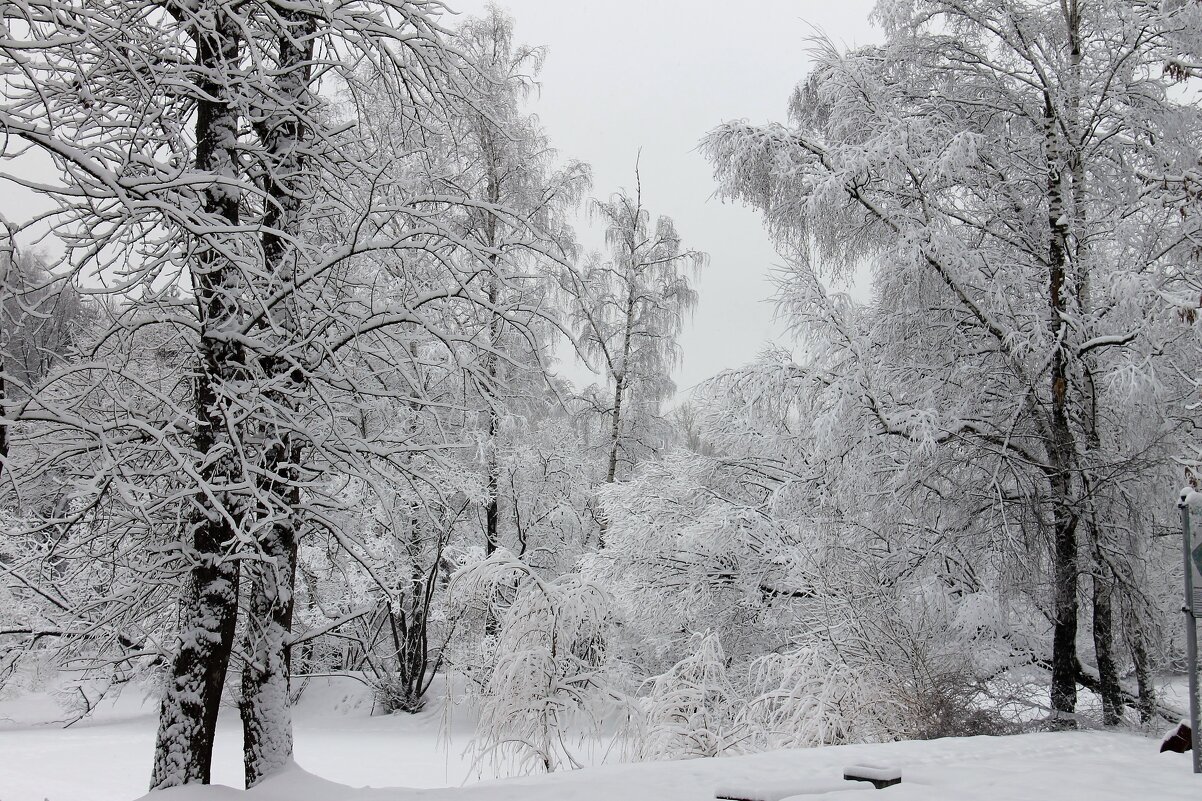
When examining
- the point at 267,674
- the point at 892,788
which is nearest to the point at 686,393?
the point at 267,674

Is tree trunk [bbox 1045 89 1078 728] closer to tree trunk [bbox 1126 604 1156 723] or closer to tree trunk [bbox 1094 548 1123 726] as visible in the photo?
tree trunk [bbox 1094 548 1123 726]

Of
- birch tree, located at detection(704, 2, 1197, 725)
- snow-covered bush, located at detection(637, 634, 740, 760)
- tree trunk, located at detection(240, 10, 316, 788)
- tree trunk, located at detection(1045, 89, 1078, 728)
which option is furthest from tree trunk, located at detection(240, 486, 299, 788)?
tree trunk, located at detection(1045, 89, 1078, 728)

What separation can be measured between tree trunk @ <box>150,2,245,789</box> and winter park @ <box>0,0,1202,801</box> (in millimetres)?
25

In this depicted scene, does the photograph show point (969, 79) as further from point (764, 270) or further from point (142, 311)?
point (142, 311)

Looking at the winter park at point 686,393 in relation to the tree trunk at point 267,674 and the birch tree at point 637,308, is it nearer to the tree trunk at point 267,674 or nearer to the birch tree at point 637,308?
the tree trunk at point 267,674

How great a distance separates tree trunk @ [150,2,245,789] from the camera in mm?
4582

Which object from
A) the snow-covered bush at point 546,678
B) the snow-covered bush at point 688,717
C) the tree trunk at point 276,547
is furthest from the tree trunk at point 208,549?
the snow-covered bush at point 688,717

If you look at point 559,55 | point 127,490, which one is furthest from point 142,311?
point 559,55

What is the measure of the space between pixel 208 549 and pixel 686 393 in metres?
6.52

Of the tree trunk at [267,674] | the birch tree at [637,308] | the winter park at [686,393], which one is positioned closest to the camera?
the winter park at [686,393]

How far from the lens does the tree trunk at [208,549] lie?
4582 millimetres

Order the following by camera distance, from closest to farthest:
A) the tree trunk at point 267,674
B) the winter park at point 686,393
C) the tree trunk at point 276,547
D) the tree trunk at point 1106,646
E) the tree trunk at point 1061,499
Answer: the winter park at point 686,393 < the tree trunk at point 276,547 < the tree trunk at point 267,674 < the tree trunk at point 1106,646 < the tree trunk at point 1061,499

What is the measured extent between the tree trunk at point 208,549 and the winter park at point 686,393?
0.08 feet

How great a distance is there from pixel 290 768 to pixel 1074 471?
21.2 feet
